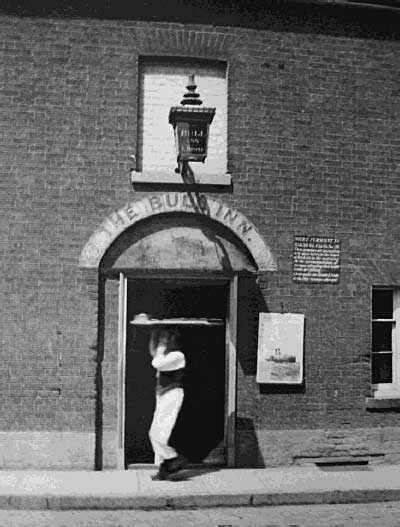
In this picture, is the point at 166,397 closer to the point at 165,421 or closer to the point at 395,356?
the point at 165,421

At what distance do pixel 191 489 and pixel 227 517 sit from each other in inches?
32.4

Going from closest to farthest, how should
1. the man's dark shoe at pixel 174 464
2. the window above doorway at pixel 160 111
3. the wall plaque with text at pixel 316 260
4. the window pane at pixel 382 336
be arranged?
the man's dark shoe at pixel 174 464 < the window above doorway at pixel 160 111 < the wall plaque with text at pixel 316 260 < the window pane at pixel 382 336

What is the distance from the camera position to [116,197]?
10.1m

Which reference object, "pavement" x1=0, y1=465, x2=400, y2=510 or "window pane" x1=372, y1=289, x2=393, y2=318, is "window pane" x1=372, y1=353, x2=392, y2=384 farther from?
"pavement" x1=0, y1=465, x2=400, y2=510

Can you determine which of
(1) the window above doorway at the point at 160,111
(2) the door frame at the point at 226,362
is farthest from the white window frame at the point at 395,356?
(1) the window above doorway at the point at 160,111

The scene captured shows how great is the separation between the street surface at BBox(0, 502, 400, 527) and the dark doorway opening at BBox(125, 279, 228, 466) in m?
1.98

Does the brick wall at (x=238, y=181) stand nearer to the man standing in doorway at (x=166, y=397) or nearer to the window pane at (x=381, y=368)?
the window pane at (x=381, y=368)

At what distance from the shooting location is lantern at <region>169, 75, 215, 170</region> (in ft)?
31.2

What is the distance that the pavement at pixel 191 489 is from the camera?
8312 mm

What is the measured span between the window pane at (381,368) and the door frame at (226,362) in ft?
7.02

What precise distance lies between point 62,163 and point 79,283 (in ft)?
5.29

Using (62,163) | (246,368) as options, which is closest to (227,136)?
(62,163)

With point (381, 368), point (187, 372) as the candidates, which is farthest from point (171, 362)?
point (381, 368)

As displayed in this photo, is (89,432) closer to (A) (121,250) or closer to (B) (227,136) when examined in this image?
(A) (121,250)
